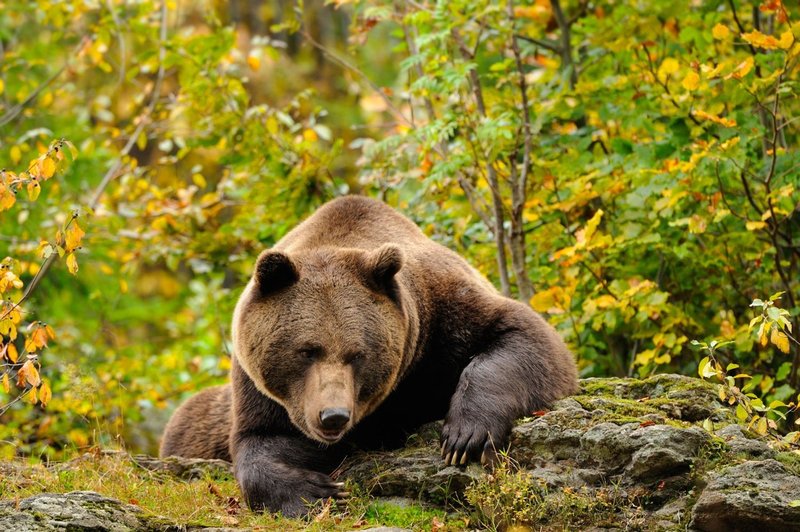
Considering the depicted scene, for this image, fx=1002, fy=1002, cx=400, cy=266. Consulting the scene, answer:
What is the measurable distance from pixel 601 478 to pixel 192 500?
205 centimetres

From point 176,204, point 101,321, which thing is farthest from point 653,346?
point 101,321

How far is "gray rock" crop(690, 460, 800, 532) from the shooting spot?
12.8 feet

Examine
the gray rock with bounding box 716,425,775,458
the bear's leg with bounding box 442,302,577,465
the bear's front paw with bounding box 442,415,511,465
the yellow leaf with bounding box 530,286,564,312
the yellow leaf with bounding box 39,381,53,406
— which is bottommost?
the gray rock with bounding box 716,425,775,458

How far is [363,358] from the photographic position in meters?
5.18

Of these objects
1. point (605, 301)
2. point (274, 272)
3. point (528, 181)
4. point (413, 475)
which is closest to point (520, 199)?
point (528, 181)

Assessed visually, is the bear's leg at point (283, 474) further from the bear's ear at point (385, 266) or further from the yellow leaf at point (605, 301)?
the yellow leaf at point (605, 301)

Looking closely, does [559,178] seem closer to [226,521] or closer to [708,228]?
[708,228]

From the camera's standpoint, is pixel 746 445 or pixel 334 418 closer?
pixel 746 445

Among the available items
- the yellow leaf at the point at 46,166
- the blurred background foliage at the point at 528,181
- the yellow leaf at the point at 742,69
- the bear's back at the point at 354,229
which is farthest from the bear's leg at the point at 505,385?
the yellow leaf at the point at 46,166

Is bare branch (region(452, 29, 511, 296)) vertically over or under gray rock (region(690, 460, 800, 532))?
over

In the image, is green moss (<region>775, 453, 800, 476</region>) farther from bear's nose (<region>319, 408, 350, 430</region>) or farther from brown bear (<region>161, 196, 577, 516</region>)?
bear's nose (<region>319, 408, 350, 430</region>)

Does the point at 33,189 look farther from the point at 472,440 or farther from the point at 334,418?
the point at 472,440

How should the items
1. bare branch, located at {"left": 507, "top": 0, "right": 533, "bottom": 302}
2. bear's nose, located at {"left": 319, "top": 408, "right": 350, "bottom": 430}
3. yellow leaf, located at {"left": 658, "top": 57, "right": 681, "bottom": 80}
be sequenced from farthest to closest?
bare branch, located at {"left": 507, "top": 0, "right": 533, "bottom": 302} → yellow leaf, located at {"left": 658, "top": 57, "right": 681, "bottom": 80} → bear's nose, located at {"left": 319, "top": 408, "right": 350, "bottom": 430}

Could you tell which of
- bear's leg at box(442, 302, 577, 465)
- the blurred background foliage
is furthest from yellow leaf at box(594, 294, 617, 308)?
bear's leg at box(442, 302, 577, 465)
